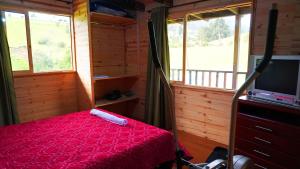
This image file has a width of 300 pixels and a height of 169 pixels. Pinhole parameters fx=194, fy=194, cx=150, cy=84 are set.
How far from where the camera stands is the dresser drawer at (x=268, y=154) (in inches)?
70.1

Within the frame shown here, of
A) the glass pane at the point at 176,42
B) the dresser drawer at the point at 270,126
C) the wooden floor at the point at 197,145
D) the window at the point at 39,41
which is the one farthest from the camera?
the glass pane at the point at 176,42

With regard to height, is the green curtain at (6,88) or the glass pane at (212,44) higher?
the glass pane at (212,44)

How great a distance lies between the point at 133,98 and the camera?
383 centimetres

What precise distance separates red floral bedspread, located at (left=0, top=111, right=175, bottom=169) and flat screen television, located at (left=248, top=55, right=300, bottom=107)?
115 centimetres

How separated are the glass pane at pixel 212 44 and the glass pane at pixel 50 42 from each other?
2.07 meters

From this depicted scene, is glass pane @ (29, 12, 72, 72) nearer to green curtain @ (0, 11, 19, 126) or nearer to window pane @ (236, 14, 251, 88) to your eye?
green curtain @ (0, 11, 19, 126)

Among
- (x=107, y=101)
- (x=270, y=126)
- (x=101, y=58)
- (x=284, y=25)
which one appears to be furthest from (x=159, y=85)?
(x=284, y=25)

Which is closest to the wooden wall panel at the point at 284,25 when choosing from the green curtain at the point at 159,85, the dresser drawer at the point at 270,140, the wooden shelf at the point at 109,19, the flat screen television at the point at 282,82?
the flat screen television at the point at 282,82

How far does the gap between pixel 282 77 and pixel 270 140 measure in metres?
0.63

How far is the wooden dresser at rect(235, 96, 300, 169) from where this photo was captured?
1.77 metres

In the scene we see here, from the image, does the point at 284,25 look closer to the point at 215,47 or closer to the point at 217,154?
the point at 217,154

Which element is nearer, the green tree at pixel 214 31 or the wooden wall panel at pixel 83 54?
the wooden wall panel at pixel 83 54

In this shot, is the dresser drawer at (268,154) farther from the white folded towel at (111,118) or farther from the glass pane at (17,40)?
the glass pane at (17,40)

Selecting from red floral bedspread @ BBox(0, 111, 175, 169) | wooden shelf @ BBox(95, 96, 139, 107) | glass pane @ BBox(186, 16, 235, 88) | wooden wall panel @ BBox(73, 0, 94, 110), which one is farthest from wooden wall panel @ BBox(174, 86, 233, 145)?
wooden wall panel @ BBox(73, 0, 94, 110)
